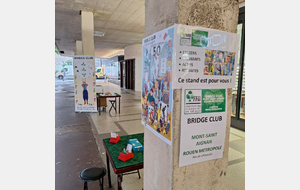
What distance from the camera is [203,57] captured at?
3.19 feet

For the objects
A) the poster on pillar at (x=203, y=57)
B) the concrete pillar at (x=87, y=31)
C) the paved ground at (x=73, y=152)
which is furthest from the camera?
the concrete pillar at (x=87, y=31)

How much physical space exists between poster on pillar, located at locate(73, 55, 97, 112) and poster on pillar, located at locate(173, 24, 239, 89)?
18.0ft

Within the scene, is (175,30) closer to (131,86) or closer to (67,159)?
(67,159)

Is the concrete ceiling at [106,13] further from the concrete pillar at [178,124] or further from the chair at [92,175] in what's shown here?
the chair at [92,175]

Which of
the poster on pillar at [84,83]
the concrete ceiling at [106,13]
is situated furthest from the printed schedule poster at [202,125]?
the poster on pillar at [84,83]

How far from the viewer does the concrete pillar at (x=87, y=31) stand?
5.91m

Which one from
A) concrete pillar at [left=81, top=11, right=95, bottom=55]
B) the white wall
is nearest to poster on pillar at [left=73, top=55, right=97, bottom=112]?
concrete pillar at [left=81, top=11, right=95, bottom=55]

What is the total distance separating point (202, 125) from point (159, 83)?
0.36 meters

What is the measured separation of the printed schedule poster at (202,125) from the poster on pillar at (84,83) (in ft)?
18.2

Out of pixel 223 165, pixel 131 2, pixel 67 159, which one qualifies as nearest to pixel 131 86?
pixel 131 2

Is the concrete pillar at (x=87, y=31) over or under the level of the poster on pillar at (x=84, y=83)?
over

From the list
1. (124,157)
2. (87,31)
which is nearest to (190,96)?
(124,157)

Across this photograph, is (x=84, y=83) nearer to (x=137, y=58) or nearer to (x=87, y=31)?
(x=87, y=31)

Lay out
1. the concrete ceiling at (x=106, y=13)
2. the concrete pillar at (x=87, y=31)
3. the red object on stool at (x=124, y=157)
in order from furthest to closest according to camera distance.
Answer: the concrete pillar at (x=87, y=31), the concrete ceiling at (x=106, y=13), the red object on stool at (x=124, y=157)
